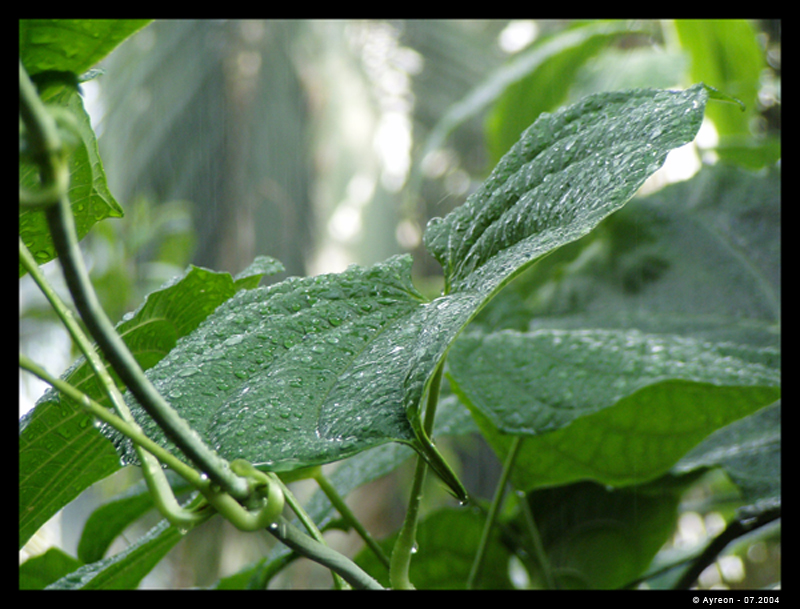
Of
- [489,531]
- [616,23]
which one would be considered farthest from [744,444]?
[616,23]

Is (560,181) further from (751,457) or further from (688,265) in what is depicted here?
(688,265)

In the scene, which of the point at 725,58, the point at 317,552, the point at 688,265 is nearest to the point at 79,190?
the point at 317,552

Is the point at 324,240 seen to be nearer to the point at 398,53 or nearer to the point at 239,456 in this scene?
the point at 398,53

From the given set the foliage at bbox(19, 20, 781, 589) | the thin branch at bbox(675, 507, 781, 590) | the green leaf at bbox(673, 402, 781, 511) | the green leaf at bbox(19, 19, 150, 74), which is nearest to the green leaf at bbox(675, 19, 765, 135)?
the foliage at bbox(19, 20, 781, 589)

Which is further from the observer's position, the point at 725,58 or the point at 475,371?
the point at 725,58

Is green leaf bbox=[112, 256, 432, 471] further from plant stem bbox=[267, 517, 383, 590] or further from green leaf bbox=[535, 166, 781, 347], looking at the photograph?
green leaf bbox=[535, 166, 781, 347]

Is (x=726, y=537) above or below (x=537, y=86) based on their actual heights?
below
